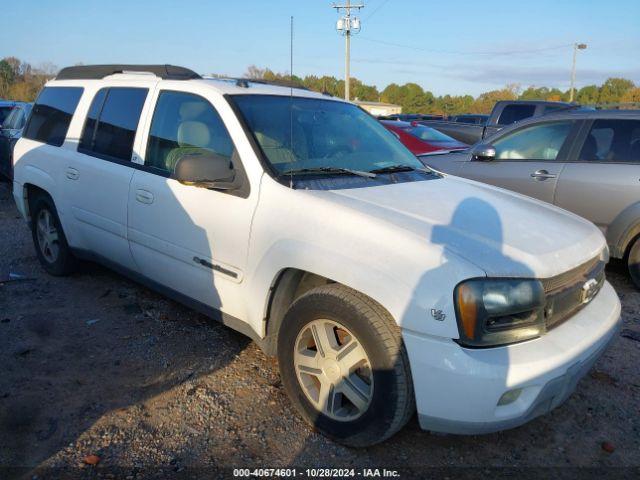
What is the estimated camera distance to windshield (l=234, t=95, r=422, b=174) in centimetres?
324

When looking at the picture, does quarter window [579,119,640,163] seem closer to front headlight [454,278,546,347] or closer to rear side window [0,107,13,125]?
front headlight [454,278,546,347]

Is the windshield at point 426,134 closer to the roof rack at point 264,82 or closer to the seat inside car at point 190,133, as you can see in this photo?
the roof rack at point 264,82

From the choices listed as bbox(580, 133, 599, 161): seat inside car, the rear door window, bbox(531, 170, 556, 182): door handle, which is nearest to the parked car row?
the rear door window

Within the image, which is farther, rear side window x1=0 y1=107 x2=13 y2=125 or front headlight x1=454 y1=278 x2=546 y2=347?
rear side window x1=0 y1=107 x2=13 y2=125

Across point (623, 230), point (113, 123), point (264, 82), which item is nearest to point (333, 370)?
point (264, 82)

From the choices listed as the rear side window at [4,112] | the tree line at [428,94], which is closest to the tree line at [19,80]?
the tree line at [428,94]

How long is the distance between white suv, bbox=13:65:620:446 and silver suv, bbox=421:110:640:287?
2.16 m

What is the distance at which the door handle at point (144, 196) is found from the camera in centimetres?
360

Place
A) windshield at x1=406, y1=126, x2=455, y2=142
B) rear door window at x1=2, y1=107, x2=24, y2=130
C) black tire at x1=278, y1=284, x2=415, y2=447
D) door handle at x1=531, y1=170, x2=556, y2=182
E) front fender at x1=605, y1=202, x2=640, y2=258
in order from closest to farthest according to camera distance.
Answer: black tire at x1=278, y1=284, x2=415, y2=447, front fender at x1=605, y1=202, x2=640, y2=258, door handle at x1=531, y1=170, x2=556, y2=182, windshield at x1=406, y1=126, x2=455, y2=142, rear door window at x1=2, y1=107, x2=24, y2=130

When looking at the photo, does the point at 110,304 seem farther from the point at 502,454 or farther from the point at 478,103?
the point at 478,103

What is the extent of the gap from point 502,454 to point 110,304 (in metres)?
3.31

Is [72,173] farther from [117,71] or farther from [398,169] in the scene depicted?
[398,169]

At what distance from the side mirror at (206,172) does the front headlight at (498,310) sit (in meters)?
1.51

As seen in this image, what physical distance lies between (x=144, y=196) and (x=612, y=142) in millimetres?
4513
